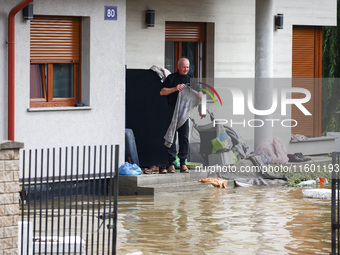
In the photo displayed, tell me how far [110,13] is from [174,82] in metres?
1.91

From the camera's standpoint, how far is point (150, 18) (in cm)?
2020

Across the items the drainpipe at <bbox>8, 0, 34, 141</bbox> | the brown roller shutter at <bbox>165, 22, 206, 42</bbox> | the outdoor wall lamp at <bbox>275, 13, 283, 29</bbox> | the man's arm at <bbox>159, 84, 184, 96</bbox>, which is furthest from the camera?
the outdoor wall lamp at <bbox>275, 13, 283, 29</bbox>

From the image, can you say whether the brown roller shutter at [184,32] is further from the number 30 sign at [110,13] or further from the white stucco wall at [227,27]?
the number 30 sign at [110,13]

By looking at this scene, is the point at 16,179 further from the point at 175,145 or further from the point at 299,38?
the point at 299,38

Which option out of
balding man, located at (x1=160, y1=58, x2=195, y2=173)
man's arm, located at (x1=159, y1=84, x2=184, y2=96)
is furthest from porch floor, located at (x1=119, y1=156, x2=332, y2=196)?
man's arm, located at (x1=159, y1=84, x2=184, y2=96)

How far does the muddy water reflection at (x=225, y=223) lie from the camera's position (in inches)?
503

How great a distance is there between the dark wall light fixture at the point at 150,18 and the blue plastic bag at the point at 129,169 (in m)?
3.66

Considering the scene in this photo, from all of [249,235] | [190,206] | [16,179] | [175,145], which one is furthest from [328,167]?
[16,179]

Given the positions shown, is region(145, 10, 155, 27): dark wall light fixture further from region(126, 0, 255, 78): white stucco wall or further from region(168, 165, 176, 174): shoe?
region(168, 165, 176, 174): shoe

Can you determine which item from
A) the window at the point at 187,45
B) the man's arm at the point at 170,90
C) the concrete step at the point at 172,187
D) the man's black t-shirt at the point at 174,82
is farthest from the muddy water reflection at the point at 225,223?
the window at the point at 187,45

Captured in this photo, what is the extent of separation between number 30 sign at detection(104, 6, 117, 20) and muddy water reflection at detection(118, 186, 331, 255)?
336 cm

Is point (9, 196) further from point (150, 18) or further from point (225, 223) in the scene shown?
point (150, 18)

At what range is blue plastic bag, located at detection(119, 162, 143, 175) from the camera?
17859 millimetres

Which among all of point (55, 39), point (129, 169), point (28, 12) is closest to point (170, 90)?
point (129, 169)
